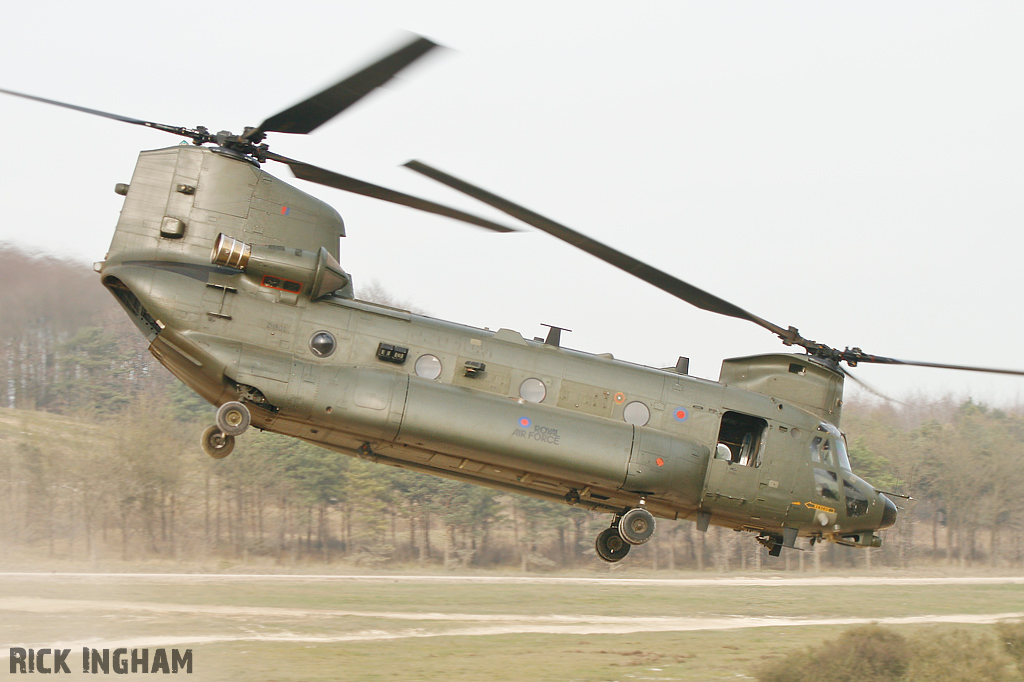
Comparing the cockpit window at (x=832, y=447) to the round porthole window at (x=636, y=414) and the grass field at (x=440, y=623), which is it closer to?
the round porthole window at (x=636, y=414)

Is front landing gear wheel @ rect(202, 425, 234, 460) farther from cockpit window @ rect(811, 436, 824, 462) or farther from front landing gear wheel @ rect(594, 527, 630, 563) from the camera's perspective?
cockpit window @ rect(811, 436, 824, 462)

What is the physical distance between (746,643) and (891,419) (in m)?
25.1

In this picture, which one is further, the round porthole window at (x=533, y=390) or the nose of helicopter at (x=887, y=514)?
the nose of helicopter at (x=887, y=514)

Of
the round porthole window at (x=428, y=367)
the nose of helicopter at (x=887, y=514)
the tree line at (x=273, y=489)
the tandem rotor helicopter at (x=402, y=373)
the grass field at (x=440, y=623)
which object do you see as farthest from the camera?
the tree line at (x=273, y=489)

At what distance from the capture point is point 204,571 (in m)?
28.8

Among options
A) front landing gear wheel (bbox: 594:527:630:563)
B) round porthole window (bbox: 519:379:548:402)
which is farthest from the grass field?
round porthole window (bbox: 519:379:548:402)

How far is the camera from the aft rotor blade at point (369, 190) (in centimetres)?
1009

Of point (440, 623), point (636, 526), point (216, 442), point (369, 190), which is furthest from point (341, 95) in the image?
point (440, 623)

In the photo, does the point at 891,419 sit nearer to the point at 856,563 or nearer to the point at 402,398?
the point at 856,563

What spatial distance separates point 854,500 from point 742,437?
64.1 inches

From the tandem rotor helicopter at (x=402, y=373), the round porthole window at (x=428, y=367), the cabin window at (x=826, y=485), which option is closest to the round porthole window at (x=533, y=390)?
the tandem rotor helicopter at (x=402, y=373)

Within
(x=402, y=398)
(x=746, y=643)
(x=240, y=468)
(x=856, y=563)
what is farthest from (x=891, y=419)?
(x=402, y=398)

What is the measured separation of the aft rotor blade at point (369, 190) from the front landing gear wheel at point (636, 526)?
3.77 metres

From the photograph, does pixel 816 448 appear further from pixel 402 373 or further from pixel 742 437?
pixel 402 373
